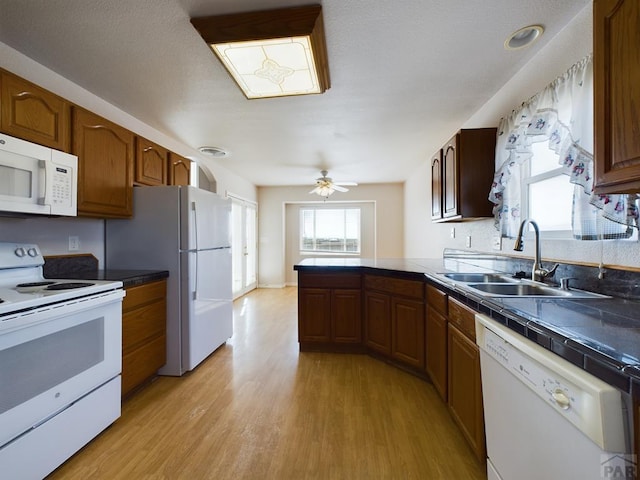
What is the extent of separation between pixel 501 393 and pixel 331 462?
94cm

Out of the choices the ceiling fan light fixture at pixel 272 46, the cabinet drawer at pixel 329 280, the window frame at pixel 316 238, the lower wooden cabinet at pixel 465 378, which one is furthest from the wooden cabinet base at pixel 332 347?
the window frame at pixel 316 238

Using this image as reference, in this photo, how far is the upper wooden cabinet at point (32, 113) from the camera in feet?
4.69

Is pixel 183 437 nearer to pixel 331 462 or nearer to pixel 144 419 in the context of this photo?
pixel 144 419

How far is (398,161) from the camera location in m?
4.30

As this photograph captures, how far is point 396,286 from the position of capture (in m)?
2.38

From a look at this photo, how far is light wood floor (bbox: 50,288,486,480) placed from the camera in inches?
54.7

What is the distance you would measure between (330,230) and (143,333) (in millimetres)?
4888

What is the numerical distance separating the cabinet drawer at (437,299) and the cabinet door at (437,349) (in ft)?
0.11

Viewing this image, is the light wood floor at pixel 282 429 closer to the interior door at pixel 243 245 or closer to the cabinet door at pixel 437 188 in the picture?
the cabinet door at pixel 437 188

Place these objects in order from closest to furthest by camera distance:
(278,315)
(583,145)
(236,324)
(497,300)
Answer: (497,300)
(583,145)
(236,324)
(278,315)

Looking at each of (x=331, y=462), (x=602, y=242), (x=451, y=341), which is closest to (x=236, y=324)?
(x=331, y=462)

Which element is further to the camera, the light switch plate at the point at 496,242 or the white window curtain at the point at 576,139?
the light switch plate at the point at 496,242

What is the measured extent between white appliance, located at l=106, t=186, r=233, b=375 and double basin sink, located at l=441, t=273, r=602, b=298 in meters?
2.08

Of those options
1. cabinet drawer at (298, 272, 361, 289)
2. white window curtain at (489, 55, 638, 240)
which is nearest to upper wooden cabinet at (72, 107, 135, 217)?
cabinet drawer at (298, 272, 361, 289)
